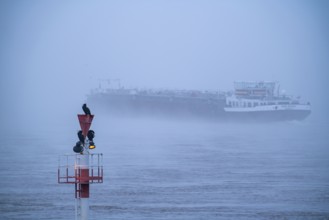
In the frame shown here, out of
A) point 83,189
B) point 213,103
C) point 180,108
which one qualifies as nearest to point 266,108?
point 213,103

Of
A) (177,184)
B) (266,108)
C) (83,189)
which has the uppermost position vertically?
(266,108)

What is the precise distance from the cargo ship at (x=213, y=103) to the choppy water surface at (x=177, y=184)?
3135 cm

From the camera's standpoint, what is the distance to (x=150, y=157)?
28922mm

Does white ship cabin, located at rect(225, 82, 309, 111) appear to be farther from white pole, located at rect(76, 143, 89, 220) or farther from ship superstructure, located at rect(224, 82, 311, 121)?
white pole, located at rect(76, 143, 89, 220)

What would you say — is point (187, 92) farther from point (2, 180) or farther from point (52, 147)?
point (2, 180)

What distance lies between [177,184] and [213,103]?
48385 millimetres

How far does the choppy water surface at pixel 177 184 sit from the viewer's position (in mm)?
15992

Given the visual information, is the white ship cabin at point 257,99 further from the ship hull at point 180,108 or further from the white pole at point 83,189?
the white pole at point 83,189

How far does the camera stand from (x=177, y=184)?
20.3 meters

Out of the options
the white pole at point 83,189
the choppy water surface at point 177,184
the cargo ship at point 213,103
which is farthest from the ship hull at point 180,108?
the white pole at point 83,189

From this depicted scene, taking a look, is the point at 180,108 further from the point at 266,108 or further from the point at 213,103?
the point at 266,108

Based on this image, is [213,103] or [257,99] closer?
[213,103]

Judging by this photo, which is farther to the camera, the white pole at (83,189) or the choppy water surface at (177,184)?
the choppy water surface at (177,184)

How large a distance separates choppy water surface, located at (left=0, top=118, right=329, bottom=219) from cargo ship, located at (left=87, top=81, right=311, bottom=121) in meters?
31.4
